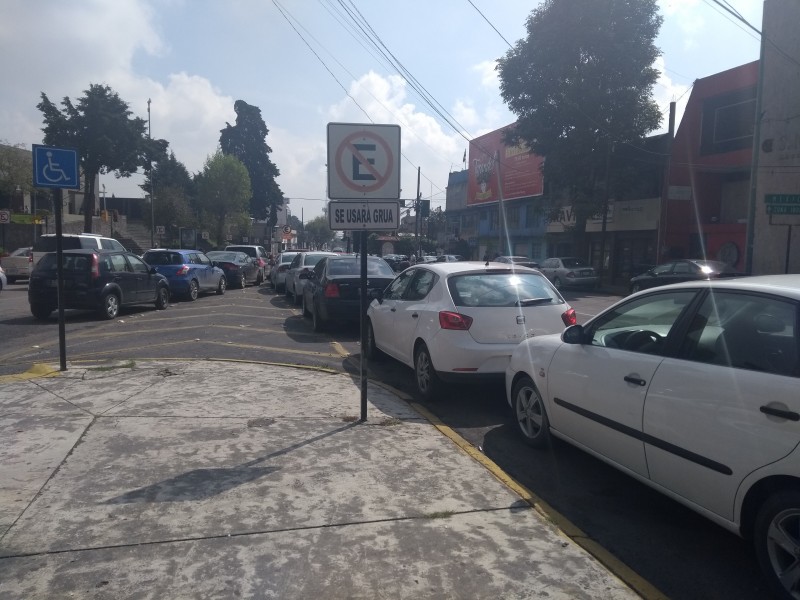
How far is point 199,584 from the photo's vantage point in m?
3.25

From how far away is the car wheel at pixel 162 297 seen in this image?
16125 millimetres

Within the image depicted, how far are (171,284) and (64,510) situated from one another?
50.0 feet

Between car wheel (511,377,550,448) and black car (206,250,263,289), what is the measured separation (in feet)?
61.5

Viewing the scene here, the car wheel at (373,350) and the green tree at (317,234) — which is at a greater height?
the green tree at (317,234)

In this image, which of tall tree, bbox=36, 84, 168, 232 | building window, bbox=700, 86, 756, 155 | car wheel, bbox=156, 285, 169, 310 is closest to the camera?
car wheel, bbox=156, 285, 169, 310

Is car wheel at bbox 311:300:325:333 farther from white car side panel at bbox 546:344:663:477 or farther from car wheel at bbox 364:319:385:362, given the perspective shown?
white car side panel at bbox 546:344:663:477

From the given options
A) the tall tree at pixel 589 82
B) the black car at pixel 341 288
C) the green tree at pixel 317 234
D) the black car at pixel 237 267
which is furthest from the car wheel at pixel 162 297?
the green tree at pixel 317 234

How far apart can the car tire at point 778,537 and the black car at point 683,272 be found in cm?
1889

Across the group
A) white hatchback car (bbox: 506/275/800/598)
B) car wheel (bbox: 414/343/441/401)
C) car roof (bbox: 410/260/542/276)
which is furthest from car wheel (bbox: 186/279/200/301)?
white hatchback car (bbox: 506/275/800/598)

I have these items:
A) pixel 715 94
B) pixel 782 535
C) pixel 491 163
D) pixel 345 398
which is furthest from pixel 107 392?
pixel 491 163

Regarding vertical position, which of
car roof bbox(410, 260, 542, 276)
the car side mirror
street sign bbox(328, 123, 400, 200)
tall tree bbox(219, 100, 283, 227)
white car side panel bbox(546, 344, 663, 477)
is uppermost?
tall tree bbox(219, 100, 283, 227)

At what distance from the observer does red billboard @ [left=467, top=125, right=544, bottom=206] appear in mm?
44688

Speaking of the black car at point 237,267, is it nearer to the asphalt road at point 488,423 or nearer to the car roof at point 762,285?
the asphalt road at point 488,423

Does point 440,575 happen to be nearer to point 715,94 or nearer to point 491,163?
point 715,94
